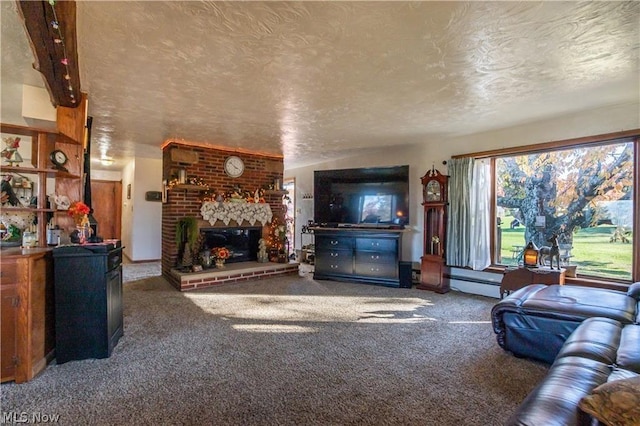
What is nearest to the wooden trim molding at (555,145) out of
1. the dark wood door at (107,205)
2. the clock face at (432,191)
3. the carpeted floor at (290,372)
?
the clock face at (432,191)

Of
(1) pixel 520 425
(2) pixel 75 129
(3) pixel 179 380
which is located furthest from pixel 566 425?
(2) pixel 75 129

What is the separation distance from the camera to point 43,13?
1459 mm

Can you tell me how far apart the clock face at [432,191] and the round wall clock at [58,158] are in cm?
440

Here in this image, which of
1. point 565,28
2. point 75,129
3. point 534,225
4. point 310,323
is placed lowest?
point 310,323

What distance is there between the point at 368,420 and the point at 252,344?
1268 millimetres

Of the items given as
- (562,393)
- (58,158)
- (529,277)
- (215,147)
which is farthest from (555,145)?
(58,158)

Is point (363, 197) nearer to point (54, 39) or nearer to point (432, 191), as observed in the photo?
point (432, 191)

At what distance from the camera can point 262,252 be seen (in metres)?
5.71

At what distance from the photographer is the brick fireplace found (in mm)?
4805

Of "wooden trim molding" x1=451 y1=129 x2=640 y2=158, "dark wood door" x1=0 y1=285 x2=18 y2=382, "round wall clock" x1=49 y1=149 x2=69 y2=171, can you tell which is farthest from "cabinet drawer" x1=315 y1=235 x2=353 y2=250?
"dark wood door" x1=0 y1=285 x2=18 y2=382

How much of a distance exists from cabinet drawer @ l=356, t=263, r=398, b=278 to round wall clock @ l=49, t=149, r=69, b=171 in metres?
3.95

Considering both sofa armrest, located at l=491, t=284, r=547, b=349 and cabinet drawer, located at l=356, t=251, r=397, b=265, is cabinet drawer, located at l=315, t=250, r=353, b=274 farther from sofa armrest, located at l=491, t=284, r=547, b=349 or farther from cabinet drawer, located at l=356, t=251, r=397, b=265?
sofa armrest, located at l=491, t=284, r=547, b=349

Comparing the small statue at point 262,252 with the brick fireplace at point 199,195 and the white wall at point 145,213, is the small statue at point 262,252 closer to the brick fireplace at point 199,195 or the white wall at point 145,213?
the brick fireplace at point 199,195

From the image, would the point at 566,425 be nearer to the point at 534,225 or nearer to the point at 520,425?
the point at 520,425
